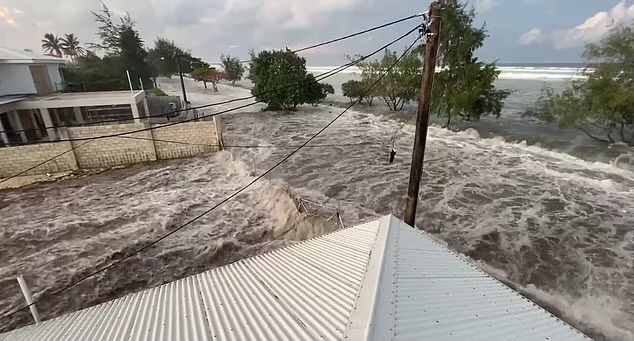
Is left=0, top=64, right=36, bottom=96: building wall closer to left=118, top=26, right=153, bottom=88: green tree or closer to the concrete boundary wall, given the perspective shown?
the concrete boundary wall

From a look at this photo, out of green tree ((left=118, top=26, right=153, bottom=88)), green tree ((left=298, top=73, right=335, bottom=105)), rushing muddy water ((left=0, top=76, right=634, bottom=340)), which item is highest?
green tree ((left=118, top=26, right=153, bottom=88))

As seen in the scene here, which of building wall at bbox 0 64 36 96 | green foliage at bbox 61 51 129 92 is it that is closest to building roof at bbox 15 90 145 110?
building wall at bbox 0 64 36 96

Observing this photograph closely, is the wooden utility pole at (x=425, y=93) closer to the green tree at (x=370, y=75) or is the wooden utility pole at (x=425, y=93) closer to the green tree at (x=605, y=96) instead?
the green tree at (x=605, y=96)

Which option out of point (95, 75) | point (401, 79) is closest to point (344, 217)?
point (401, 79)

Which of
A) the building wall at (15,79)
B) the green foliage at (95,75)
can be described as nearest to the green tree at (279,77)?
the green foliage at (95,75)

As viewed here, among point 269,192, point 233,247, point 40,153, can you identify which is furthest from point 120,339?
point 40,153

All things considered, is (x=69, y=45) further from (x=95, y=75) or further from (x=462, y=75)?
(x=462, y=75)

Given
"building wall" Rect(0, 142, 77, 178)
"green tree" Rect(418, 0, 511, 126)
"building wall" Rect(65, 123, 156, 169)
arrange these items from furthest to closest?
"green tree" Rect(418, 0, 511, 126) < "building wall" Rect(65, 123, 156, 169) < "building wall" Rect(0, 142, 77, 178)
